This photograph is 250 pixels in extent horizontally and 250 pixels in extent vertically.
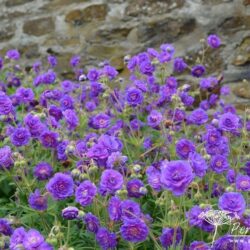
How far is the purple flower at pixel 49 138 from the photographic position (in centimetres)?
223

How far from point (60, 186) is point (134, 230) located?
0.30 metres

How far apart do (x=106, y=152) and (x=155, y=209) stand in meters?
0.41

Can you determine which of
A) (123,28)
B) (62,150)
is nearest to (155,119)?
(62,150)

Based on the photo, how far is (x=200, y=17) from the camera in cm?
379

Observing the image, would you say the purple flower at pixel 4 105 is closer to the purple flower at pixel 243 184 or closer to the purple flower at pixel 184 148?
the purple flower at pixel 184 148

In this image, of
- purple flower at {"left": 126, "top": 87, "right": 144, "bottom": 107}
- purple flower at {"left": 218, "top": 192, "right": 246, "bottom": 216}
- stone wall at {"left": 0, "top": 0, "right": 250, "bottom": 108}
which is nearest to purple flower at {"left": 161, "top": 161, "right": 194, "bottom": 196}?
purple flower at {"left": 218, "top": 192, "right": 246, "bottom": 216}

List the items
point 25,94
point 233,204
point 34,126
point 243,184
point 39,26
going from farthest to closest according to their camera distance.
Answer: point 39,26 → point 25,94 → point 34,126 → point 243,184 → point 233,204

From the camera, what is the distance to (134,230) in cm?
174

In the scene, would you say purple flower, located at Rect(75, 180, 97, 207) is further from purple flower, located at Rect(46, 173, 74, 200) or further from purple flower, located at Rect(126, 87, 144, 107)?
purple flower, located at Rect(126, 87, 144, 107)

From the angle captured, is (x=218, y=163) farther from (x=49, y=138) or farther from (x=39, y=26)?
(x=39, y=26)

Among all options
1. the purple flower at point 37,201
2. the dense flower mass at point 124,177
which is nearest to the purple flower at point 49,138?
the dense flower mass at point 124,177

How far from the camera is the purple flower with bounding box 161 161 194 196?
1596 millimetres

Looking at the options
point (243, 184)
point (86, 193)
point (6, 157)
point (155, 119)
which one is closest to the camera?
point (86, 193)

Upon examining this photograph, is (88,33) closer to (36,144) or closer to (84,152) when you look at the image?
(36,144)
